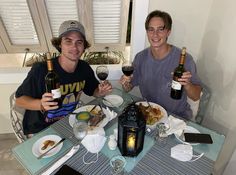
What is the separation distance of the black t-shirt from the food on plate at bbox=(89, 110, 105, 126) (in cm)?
28

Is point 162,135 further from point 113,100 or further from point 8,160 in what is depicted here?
point 8,160

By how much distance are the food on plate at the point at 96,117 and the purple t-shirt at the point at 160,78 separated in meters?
0.51

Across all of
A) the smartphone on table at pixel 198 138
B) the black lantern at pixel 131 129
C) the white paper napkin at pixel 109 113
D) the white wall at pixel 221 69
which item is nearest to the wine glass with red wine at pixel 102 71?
the white paper napkin at pixel 109 113

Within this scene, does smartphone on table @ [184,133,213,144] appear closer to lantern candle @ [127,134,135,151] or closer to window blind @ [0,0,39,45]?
lantern candle @ [127,134,135,151]

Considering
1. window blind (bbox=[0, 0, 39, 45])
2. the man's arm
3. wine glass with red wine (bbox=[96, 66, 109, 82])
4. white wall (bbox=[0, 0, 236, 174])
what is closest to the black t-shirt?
the man's arm

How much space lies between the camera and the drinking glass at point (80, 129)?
120cm

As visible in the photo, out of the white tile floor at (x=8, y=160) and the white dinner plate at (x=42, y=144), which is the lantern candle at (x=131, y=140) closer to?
the white dinner plate at (x=42, y=144)

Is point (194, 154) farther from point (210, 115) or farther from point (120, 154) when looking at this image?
point (210, 115)

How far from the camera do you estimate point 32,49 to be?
2838 mm

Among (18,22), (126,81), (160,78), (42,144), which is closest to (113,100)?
(126,81)

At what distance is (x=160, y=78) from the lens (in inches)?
65.1

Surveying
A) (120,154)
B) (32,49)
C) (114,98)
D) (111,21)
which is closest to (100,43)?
(111,21)

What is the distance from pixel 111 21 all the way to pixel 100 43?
0.40m

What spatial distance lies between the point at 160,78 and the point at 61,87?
0.75 metres
